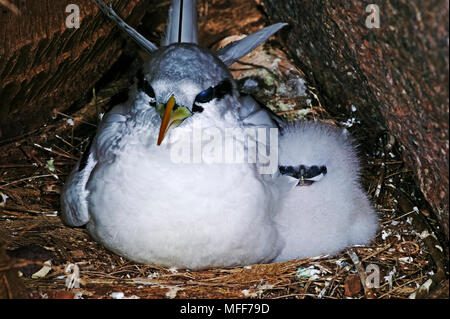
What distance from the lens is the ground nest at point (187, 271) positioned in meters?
3.89

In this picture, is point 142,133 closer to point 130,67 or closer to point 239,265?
point 239,265

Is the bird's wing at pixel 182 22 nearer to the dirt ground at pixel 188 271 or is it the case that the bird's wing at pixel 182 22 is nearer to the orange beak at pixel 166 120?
the orange beak at pixel 166 120

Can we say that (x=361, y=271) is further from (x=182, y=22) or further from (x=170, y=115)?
(x=182, y=22)

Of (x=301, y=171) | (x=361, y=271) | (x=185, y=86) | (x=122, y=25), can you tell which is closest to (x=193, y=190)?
(x=185, y=86)

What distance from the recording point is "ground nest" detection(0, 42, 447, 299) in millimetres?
3891

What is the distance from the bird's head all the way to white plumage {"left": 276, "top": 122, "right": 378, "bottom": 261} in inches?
27.1

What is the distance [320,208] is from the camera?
4.36 m

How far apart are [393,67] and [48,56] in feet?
7.90

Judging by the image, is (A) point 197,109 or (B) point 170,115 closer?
(B) point 170,115

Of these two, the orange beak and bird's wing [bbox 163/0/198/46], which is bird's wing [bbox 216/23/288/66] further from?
the orange beak

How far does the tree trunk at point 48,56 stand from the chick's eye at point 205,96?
138cm

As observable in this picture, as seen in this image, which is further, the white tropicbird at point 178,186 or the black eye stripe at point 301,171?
the black eye stripe at point 301,171

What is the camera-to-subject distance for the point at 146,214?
3879 millimetres

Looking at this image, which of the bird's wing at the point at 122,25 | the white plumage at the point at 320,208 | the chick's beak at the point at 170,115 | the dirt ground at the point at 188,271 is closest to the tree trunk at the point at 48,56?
the dirt ground at the point at 188,271
